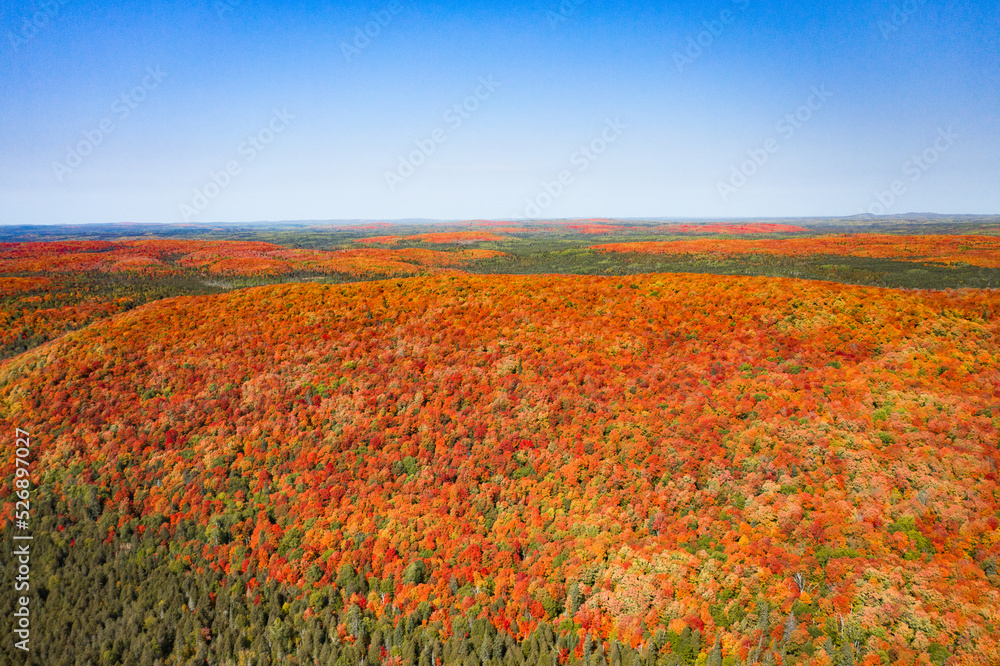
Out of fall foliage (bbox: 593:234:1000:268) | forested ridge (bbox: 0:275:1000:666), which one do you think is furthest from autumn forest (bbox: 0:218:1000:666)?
fall foliage (bbox: 593:234:1000:268)

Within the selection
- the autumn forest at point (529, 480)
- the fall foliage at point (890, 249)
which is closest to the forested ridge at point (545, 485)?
the autumn forest at point (529, 480)

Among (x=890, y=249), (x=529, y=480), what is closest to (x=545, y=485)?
(x=529, y=480)

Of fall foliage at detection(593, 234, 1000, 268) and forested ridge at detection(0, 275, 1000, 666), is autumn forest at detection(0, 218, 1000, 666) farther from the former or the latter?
fall foliage at detection(593, 234, 1000, 268)

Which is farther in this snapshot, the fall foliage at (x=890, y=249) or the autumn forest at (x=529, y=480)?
the fall foliage at (x=890, y=249)

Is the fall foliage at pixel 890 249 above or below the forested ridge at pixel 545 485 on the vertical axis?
above

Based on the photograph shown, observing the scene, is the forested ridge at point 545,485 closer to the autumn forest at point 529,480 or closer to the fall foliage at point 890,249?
the autumn forest at point 529,480

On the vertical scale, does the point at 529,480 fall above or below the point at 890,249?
below

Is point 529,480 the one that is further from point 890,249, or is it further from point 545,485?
point 890,249

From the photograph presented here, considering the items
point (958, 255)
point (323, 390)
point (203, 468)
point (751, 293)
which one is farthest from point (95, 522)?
point (958, 255)

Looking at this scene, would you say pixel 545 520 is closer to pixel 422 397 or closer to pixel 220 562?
pixel 422 397
